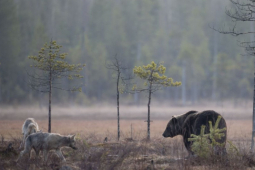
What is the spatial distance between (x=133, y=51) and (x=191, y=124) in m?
52.7

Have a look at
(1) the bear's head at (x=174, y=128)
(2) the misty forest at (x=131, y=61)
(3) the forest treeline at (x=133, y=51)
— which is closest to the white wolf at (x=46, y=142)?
(1) the bear's head at (x=174, y=128)

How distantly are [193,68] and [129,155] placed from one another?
164 feet

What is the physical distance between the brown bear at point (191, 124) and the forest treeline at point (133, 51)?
41612 millimetres

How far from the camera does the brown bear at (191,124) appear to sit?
1402 cm

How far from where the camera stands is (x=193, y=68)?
62500 millimetres

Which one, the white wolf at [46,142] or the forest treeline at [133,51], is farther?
the forest treeline at [133,51]

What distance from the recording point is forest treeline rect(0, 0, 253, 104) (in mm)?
60625

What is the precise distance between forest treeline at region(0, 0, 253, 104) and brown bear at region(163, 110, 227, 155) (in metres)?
41.6

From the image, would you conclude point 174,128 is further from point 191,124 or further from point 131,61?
point 131,61

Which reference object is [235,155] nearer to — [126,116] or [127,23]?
[126,116]

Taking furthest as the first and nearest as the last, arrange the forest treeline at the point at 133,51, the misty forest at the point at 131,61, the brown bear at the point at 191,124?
1. the forest treeline at the point at 133,51
2. the misty forest at the point at 131,61
3. the brown bear at the point at 191,124

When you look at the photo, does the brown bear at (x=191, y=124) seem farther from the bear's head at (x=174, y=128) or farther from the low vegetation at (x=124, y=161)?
the low vegetation at (x=124, y=161)

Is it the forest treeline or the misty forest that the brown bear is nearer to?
the misty forest

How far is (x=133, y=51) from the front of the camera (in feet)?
221
